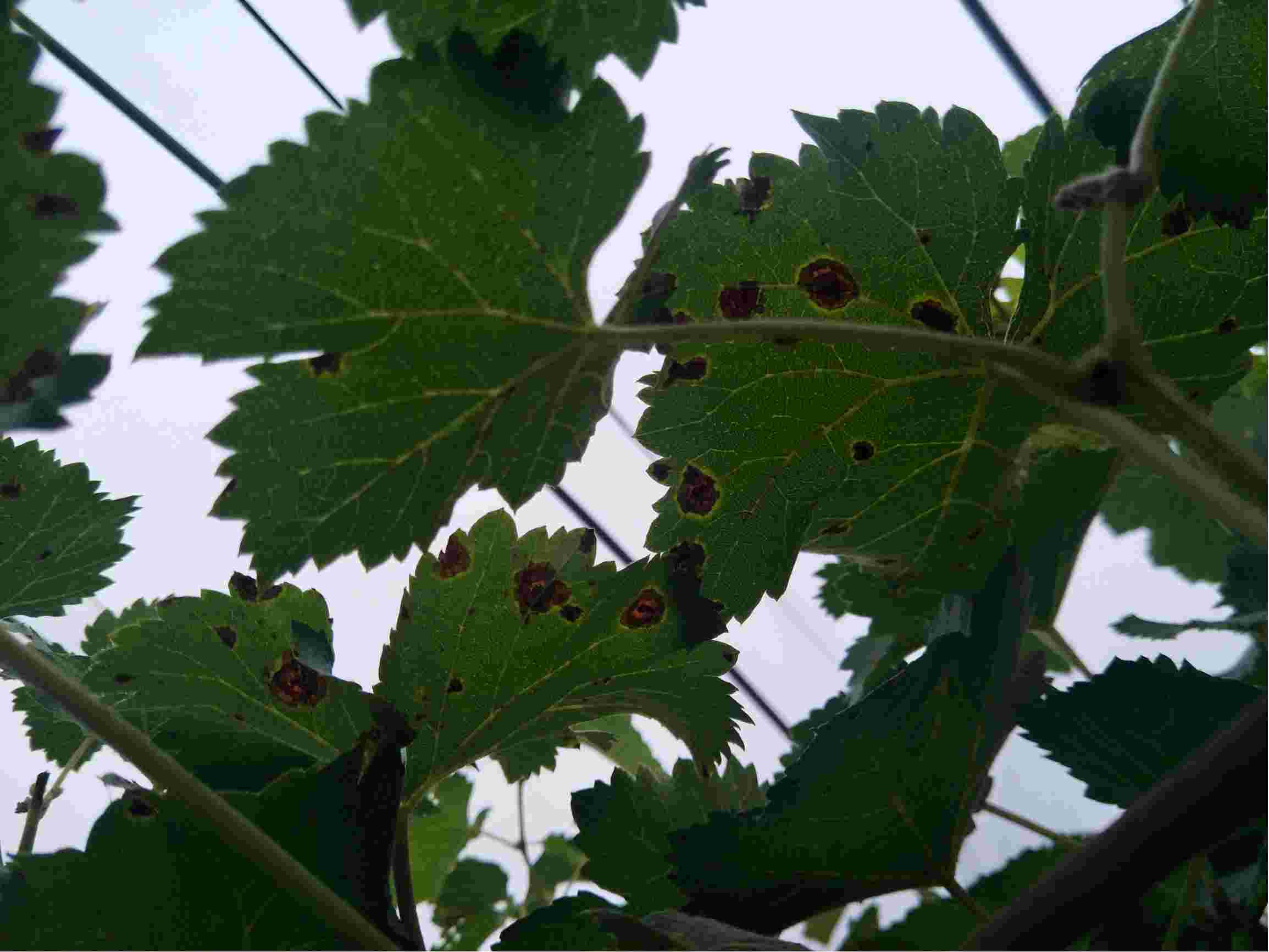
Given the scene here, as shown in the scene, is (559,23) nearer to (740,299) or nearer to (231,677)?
(740,299)

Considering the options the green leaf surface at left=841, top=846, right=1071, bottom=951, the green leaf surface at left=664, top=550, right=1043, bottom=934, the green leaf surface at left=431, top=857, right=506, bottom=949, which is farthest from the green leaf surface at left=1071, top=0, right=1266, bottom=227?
the green leaf surface at left=431, top=857, right=506, bottom=949

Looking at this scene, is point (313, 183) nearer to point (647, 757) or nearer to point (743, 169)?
point (743, 169)

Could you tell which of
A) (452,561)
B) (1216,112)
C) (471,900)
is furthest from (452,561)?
(471,900)

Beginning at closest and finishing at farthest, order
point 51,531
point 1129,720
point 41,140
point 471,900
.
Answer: point 41,140, point 1129,720, point 51,531, point 471,900

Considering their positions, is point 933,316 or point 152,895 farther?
point 933,316

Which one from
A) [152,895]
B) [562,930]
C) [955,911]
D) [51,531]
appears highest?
[51,531]

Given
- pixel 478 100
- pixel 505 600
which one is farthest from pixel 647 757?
pixel 478 100
